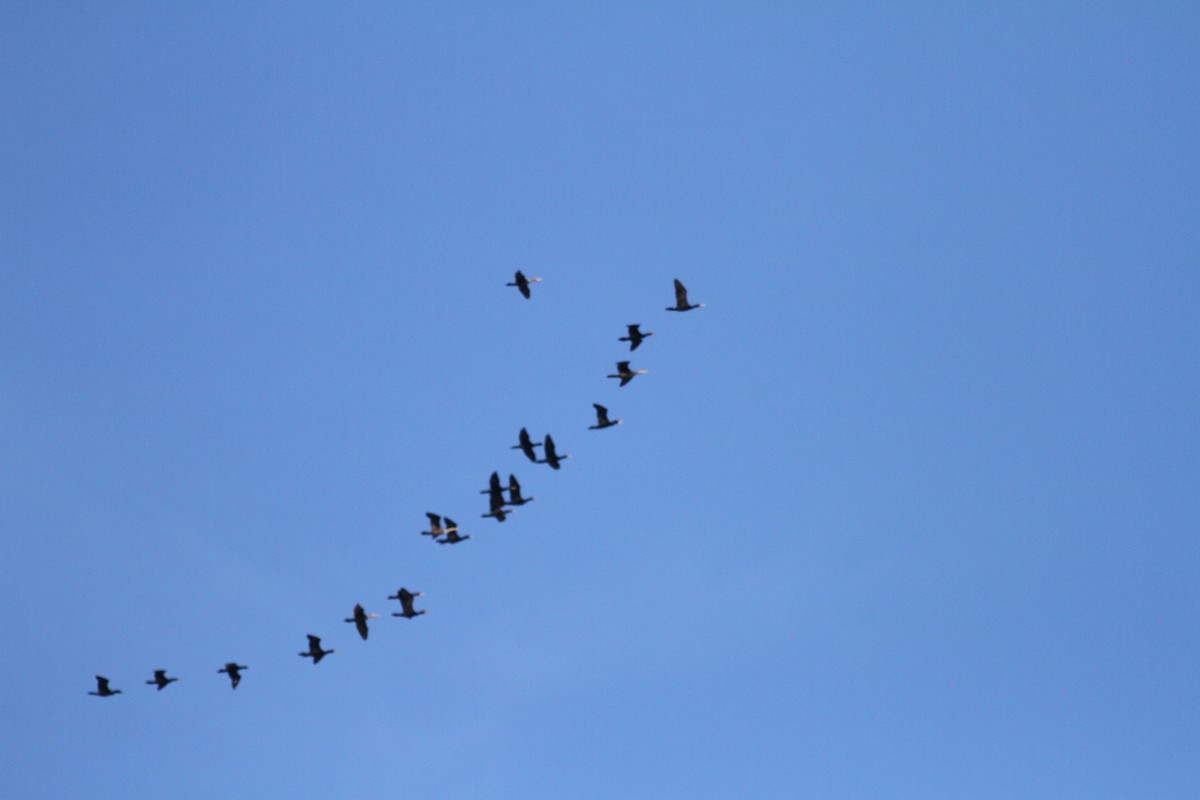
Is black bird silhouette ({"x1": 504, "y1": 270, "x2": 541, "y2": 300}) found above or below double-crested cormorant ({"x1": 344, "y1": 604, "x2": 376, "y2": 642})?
above

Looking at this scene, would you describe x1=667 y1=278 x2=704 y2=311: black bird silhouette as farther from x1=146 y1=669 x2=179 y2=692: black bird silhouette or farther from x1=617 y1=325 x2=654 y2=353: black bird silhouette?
x1=146 y1=669 x2=179 y2=692: black bird silhouette

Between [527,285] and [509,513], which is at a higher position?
[527,285]

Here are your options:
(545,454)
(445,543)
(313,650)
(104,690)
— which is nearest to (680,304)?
(545,454)

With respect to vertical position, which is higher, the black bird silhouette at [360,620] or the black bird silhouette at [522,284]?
the black bird silhouette at [522,284]

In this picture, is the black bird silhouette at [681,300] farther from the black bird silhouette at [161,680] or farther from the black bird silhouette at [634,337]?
the black bird silhouette at [161,680]

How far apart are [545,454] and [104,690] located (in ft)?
129

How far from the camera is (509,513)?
408 feet

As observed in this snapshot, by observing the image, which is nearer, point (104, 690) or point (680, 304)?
point (680, 304)

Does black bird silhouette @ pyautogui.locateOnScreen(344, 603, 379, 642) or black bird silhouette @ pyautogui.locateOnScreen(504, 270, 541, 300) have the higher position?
black bird silhouette @ pyautogui.locateOnScreen(504, 270, 541, 300)

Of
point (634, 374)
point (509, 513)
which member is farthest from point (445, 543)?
point (634, 374)

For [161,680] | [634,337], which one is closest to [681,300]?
[634,337]

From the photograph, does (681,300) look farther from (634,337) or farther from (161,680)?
(161,680)

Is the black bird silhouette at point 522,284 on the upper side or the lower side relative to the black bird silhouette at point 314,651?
upper

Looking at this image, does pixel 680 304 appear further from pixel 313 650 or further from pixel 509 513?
pixel 313 650
